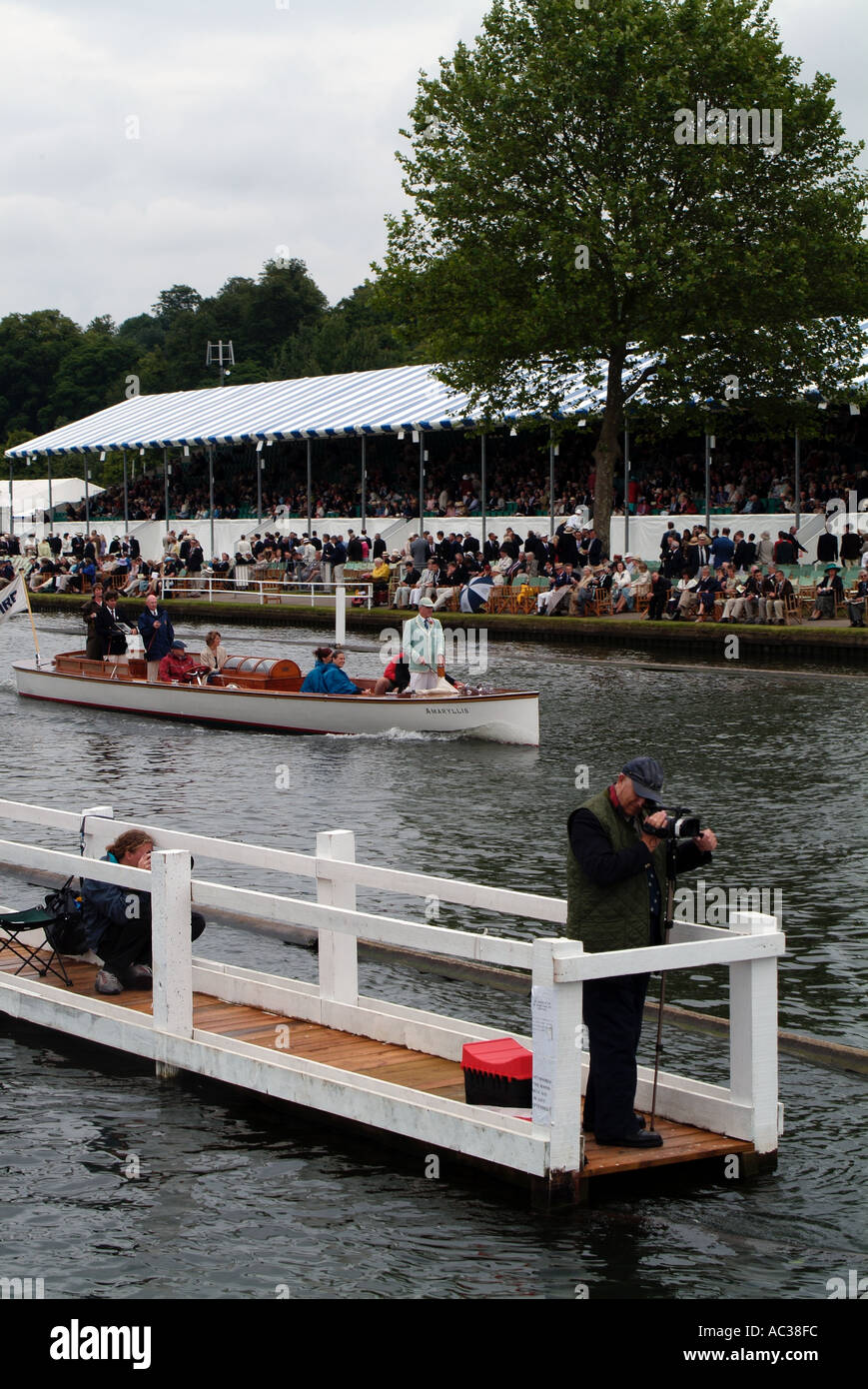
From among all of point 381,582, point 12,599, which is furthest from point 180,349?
point 12,599

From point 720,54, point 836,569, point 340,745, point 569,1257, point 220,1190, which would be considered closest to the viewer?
point 569,1257

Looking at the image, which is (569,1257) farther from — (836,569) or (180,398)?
(180,398)

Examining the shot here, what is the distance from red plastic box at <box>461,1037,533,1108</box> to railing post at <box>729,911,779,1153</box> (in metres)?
1.02

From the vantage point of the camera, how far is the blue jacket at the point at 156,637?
27.8m

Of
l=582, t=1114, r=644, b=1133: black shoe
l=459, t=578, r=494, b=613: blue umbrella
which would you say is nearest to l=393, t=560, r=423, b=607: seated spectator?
l=459, t=578, r=494, b=613: blue umbrella

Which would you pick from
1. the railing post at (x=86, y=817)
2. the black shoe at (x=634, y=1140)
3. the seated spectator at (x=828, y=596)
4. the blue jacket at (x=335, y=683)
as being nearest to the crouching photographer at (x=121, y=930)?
the railing post at (x=86, y=817)

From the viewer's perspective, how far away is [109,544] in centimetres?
6756

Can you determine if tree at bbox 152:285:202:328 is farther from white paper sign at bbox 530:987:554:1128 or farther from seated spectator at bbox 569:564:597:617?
white paper sign at bbox 530:987:554:1128

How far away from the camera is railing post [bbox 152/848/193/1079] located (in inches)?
366

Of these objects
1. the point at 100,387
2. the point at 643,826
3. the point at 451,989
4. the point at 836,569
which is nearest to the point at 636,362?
the point at 836,569

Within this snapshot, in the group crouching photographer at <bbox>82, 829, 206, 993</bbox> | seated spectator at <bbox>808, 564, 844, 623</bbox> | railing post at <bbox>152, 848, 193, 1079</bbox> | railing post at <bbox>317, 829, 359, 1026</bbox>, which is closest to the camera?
railing post at <bbox>152, 848, 193, 1079</bbox>

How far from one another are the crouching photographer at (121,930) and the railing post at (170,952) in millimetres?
903

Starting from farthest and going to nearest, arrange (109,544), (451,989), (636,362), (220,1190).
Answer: (109,544), (636,362), (451,989), (220,1190)
